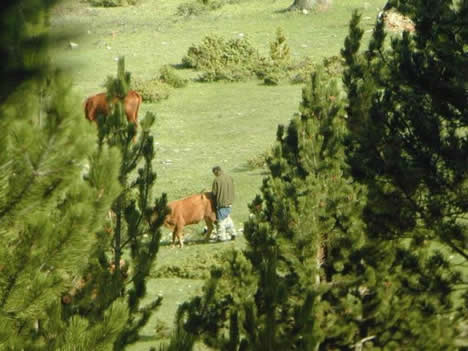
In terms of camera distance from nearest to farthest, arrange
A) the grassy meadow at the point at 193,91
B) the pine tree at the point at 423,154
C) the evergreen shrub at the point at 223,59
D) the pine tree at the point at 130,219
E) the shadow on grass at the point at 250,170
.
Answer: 1. the pine tree at the point at 130,219
2. the pine tree at the point at 423,154
3. the grassy meadow at the point at 193,91
4. the shadow on grass at the point at 250,170
5. the evergreen shrub at the point at 223,59

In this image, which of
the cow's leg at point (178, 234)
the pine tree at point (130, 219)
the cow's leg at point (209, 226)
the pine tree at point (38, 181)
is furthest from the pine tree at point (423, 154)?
the cow's leg at point (209, 226)

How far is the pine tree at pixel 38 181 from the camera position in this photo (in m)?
4.68

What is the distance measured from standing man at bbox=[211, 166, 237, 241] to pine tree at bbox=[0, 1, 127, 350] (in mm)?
14610

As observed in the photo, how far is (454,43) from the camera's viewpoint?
10688 mm

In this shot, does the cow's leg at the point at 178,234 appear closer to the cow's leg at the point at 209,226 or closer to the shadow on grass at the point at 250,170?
the cow's leg at the point at 209,226

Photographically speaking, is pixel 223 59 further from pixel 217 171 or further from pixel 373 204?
pixel 373 204

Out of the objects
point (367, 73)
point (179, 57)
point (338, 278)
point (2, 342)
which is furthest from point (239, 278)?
point (179, 57)

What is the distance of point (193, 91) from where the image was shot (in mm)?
34344

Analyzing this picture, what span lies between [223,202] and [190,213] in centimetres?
78

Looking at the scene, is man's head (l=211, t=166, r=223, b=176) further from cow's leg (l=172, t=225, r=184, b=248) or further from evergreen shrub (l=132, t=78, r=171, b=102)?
evergreen shrub (l=132, t=78, r=171, b=102)

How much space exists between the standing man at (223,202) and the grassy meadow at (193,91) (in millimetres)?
323

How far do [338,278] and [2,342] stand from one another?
7.56 meters

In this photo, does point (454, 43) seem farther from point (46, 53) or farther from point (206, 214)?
point (206, 214)

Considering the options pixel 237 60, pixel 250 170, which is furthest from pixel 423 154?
pixel 237 60
